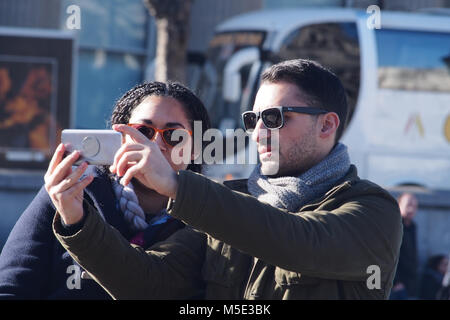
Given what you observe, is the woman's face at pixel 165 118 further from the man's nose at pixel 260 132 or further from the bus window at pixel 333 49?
the bus window at pixel 333 49

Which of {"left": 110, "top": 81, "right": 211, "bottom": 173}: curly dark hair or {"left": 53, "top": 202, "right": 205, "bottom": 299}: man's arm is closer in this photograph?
{"left": 53, "top": 202, "right": 205, "bottom": 299}: man's arm

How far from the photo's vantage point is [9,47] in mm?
10672

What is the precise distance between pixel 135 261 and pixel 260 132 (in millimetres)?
541

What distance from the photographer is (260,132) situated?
2588mm

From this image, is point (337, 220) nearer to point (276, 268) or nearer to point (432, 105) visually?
point (276, 268)

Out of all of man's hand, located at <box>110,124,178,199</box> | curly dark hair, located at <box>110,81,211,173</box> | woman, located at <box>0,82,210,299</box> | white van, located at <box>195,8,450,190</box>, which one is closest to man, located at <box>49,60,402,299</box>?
man's hand, located at <box>110,124,178,199</box>

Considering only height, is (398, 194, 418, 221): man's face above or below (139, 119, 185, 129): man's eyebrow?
below

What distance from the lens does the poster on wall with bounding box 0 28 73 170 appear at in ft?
34.3

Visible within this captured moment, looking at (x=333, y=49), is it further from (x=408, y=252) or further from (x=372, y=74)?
(x=408, y=252)

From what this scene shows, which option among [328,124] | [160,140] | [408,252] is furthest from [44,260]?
[408,252]

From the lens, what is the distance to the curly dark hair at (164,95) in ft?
10.4

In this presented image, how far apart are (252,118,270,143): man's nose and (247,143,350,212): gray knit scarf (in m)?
0.12

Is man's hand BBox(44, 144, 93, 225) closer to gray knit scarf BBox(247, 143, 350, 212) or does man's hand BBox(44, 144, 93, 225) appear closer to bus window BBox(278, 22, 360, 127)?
gray knit scarf BBox(247, 143, 350, 212)
